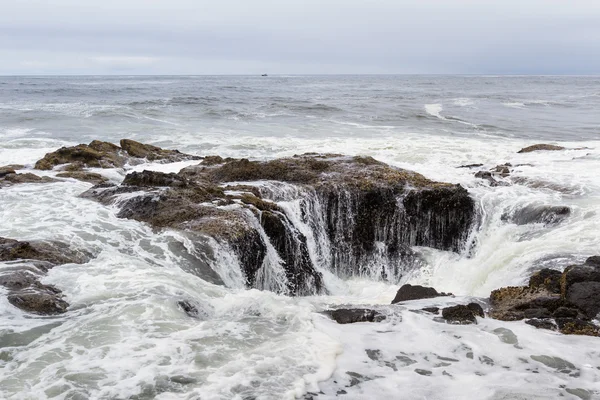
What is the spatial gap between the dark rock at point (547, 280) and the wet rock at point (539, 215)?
3.48m

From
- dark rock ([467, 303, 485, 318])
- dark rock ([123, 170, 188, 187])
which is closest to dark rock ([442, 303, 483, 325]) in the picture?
dark rock ([467, 303, 485, 318])

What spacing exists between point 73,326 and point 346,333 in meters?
3.32

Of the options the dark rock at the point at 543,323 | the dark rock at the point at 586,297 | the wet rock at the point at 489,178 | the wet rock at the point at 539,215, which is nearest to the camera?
the dark rock at the point at 543,323

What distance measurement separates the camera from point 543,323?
6781 mm

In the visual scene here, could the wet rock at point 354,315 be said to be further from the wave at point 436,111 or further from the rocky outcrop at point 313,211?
the wave at point 436,111

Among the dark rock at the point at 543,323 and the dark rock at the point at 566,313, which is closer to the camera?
the dark rock at the point at 543,323

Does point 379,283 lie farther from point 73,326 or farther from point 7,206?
point 7,206

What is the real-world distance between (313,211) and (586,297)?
5.96 meters

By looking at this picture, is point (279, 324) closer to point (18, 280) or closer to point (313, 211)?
point (18, 280)

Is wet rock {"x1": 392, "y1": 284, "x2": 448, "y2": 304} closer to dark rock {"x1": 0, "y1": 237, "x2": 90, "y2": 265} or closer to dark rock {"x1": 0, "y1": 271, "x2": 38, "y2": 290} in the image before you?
dark rock {"x1": 0, "y1": 237, "x2": 90, "y2": 265}

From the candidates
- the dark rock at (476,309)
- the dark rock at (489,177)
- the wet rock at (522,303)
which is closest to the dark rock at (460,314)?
the dark rock at (476,309)

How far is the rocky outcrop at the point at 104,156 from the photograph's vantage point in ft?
48.2

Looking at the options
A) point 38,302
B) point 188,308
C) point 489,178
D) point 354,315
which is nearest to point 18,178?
point 38,302

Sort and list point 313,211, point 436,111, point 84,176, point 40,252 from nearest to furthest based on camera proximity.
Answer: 1. point 40,252
2. point 313,211
3. point 84,176
4. point 436,111
